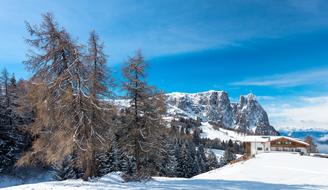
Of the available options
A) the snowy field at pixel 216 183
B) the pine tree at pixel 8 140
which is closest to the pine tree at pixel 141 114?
the snowy field at pixel 216 183

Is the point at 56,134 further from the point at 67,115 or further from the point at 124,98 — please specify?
the point at 124,98

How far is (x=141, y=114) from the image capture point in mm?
23156

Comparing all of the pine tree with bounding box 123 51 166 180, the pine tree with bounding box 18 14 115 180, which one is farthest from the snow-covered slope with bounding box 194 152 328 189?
the pine tree with bounding box 18 14 115 180

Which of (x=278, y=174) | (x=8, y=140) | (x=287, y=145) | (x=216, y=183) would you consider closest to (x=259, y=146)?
(x=287, y=145)

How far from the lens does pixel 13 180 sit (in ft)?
126

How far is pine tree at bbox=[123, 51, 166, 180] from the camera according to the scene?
22.4m

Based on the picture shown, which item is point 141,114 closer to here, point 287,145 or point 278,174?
point 278,174

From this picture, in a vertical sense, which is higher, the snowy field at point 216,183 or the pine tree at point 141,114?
the pine tree at point 141,114

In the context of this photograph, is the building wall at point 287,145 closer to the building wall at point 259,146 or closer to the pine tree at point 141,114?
the building wall at point 259,146

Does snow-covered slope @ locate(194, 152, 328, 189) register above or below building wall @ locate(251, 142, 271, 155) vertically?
below

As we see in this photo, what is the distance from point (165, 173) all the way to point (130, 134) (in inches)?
1225

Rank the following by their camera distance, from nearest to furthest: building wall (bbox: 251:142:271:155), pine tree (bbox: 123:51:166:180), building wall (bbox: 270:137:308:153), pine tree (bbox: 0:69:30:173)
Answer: pine tree (bbox: 123:51:166:180)
pine tree (bbox: 0:69:30:173)
building wall (bbox: 270:137:308:153)
building wall (bbox: 251:142:271:155)

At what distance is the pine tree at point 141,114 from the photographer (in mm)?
22422

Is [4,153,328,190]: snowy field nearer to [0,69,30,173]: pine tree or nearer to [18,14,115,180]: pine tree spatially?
[18,14,115,180]: pine tree
